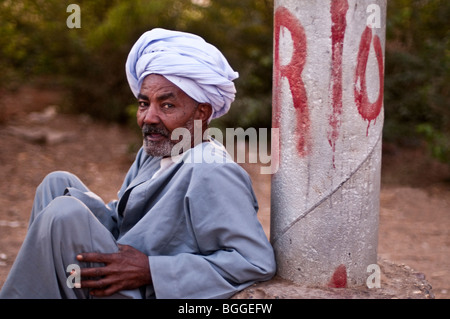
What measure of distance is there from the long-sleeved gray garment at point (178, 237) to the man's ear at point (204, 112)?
0.18 m

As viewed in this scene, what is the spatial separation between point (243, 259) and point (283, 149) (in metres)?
0.53

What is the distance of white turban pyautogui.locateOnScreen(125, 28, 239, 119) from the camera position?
2.74 m

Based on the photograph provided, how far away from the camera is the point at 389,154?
8.70 meters

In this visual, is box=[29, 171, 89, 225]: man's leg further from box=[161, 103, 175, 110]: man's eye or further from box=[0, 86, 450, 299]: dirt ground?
box=[0, 86, 450, 299]: dirt ground

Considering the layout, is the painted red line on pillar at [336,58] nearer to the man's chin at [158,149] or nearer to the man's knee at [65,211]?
the man's chin at [158,149]

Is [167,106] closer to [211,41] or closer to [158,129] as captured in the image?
[158,129]

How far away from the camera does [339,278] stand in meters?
2.60

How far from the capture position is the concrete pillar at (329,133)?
2494 mm

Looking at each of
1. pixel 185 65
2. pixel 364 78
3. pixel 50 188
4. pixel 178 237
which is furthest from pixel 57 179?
pixel 364 78

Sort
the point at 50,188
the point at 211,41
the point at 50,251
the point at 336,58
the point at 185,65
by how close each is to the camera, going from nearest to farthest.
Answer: the point at 50,251 → the point at 336,58 → the point at 185,65 → the point at 50,188 → the point at 211,41

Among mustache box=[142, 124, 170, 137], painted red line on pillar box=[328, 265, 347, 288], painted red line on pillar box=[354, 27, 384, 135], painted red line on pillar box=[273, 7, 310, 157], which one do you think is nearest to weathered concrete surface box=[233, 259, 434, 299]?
painted red line on pillar box=[328, 265, 347, 288]

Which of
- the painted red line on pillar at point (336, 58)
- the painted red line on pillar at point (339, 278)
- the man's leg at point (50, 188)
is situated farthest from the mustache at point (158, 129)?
the painted red line on pillar at point (339, 278)

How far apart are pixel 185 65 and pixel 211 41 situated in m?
6.21

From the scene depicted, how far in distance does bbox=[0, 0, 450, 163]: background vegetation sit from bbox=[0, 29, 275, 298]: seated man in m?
4.56
